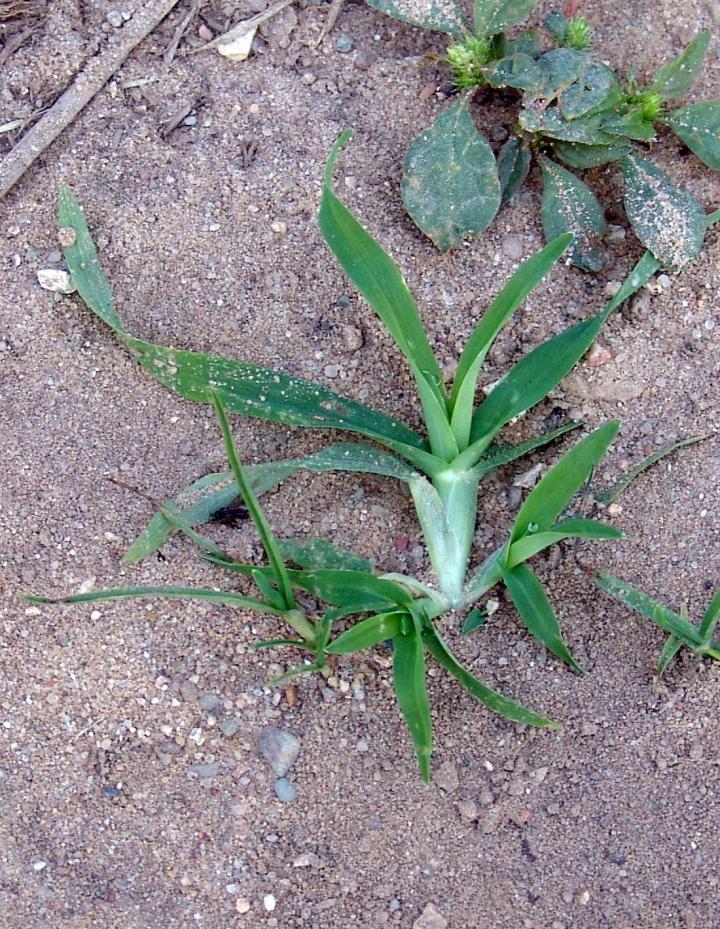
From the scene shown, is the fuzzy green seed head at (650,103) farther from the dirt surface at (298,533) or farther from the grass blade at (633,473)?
the grass blade at (633,473)

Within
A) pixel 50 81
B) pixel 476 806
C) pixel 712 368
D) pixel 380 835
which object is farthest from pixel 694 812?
pixel 50 81

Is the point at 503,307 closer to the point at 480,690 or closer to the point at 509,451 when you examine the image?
the point at 509,451

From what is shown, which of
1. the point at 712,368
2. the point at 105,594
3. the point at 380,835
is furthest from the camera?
the point at 712,368

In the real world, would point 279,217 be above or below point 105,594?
above

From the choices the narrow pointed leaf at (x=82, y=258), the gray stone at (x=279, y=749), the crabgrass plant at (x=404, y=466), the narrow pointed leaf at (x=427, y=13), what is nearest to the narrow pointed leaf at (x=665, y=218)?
the crabgrass plant at (x=404, y=466)

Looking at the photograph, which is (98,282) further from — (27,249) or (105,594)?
(105,594)

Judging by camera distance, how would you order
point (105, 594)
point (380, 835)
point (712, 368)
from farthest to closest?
point (712, 368)
point (380, 835)
point (105, 594)
